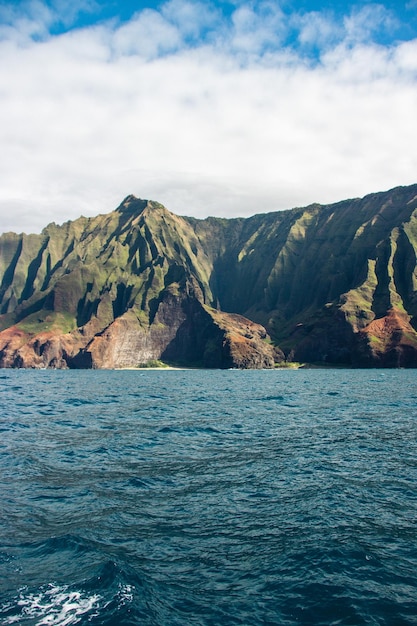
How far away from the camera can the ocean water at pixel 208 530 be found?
46.5 ft

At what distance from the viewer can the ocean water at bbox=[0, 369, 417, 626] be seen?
1416cm

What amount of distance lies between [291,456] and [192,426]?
48.7ft

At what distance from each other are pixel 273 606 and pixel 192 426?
31048 mm

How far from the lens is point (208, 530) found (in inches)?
768

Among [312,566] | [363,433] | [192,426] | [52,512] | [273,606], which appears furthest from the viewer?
[192,426]

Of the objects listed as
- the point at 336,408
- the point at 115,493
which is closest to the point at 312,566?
the point at 115,493

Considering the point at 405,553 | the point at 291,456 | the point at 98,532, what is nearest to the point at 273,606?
the point at 405,553

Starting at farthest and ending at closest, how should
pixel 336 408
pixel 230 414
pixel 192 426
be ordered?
pixel 336 408
pixel 230 414
pixel 192 426

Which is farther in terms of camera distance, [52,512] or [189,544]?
[52,512]

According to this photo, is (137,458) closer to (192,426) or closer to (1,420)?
(192,426)

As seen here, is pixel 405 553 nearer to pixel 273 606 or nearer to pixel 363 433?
pixel 273 606

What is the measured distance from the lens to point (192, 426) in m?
44.9

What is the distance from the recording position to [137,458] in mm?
31469

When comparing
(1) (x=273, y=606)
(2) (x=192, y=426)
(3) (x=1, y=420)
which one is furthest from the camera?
(3) (x=1, y=420)
